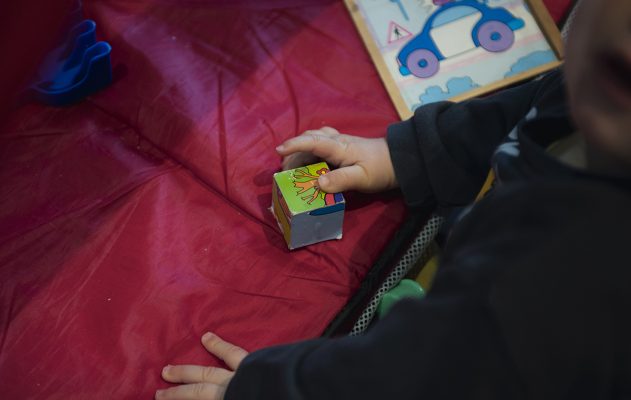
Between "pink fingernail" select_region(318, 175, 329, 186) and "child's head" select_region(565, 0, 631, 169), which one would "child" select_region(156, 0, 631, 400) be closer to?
"child's head" select_region(565, 0, 631, 169)

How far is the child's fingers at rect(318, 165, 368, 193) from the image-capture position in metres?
0.63

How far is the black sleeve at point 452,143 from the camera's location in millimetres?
648

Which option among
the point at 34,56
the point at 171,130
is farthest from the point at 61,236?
the point at 34,56

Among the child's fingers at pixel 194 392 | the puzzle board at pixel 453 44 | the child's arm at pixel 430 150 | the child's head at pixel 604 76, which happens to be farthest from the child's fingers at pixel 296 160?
the child's head at pixel 604 76

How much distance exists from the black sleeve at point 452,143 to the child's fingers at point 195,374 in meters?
0.27

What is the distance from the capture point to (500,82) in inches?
31.9

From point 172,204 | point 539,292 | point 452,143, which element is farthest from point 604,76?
point 172,204

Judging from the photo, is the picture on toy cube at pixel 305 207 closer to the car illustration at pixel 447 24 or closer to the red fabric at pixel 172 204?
the red fabric at pixel 172 204

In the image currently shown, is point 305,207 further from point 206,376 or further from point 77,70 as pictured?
point 77,70

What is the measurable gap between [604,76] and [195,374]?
42cm

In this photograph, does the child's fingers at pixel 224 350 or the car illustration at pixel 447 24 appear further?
the car illustration at pixel 447 24

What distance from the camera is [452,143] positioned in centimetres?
66

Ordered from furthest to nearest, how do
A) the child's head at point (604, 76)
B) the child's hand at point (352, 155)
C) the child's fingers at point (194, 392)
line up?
1. the child's hand at point (352, 155)
2. the child's fingers at point (194, 392)
3. the child's head at point (604, 76)

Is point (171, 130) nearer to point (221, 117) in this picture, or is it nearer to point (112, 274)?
point (221, 117)
